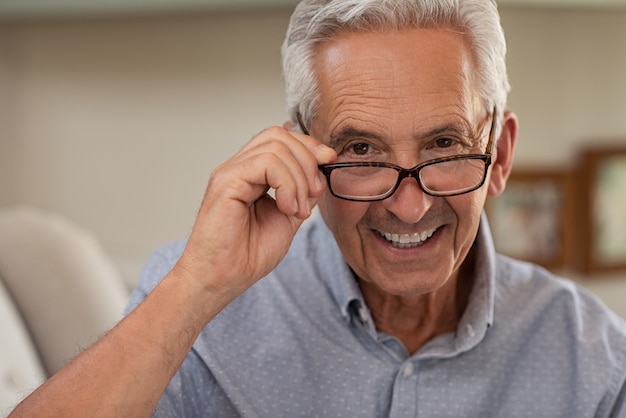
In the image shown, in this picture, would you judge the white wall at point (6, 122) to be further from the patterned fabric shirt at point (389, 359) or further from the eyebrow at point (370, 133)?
the eyebrow at point (370, 133)

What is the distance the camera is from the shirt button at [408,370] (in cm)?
145

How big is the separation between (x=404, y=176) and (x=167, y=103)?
6.96 feet

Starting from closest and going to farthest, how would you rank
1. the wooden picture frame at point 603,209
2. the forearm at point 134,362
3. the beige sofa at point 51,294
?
the forearm at point 134,362
the beige sofa at point 51,294
the wooden picture frame at point 603,209

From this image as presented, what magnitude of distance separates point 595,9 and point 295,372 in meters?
2.12

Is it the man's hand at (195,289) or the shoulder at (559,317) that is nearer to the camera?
the man's hand at (195,289)

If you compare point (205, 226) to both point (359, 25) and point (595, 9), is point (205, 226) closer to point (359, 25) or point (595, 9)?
point (359, 25)

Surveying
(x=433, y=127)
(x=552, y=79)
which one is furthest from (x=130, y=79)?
(x=433, y=127)

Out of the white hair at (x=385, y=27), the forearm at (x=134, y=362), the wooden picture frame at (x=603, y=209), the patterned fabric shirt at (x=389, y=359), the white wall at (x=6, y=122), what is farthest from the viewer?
the white wall at (x=6, y=122)

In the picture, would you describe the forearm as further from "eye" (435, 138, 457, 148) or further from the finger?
"eye" (435, 138, 457, 148)

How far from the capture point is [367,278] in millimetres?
1436

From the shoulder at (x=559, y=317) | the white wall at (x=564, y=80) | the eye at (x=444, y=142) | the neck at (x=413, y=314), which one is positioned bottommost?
the white wall at (x=564, y=80)

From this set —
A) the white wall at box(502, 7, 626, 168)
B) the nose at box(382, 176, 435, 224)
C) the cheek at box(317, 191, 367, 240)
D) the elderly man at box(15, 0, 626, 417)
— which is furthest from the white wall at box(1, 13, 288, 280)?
the nose at box(382, 176, 435, 224)

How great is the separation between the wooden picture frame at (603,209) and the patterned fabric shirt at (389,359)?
1712 millimetres

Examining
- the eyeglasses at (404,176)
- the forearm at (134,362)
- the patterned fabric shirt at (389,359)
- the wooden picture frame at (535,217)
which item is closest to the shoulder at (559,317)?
the patterned fabric shirt at (389,359)
